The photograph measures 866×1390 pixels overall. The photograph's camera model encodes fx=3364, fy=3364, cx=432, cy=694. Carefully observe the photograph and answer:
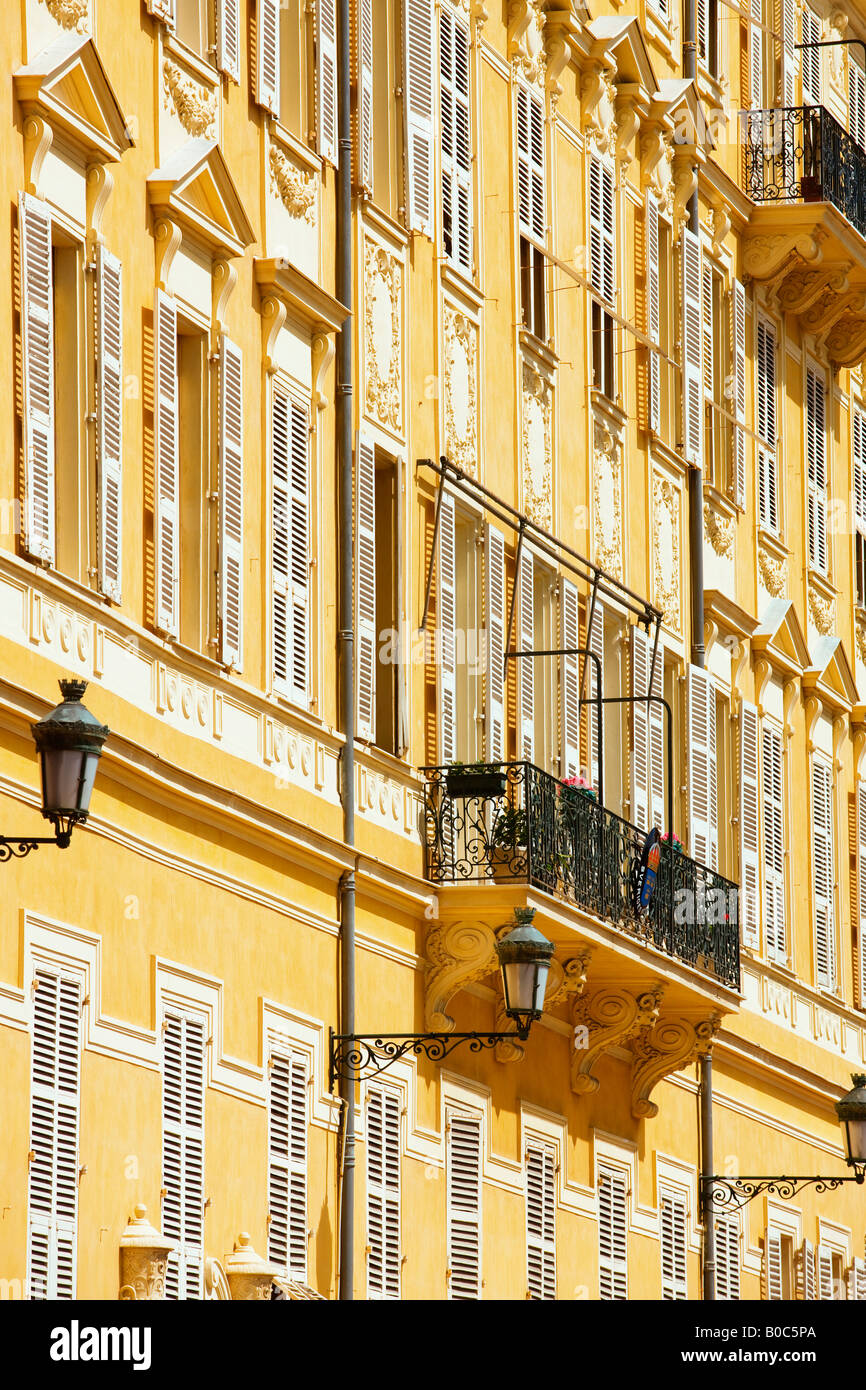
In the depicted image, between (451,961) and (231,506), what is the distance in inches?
163

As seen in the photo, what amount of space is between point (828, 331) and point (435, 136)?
1181 cm

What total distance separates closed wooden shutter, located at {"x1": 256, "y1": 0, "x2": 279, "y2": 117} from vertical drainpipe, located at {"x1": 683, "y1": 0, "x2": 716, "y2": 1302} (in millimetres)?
9559

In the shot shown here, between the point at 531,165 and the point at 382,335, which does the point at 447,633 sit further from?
the point at 531,165

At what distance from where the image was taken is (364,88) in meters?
22.8

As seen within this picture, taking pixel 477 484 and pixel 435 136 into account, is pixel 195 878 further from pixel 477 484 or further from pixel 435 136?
pixel 435 136

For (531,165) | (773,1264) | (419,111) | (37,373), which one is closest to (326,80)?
(419,111)

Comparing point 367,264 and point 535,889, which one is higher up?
point 367,264

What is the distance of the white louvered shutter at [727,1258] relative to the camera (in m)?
29.1

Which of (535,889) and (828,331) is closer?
(535,889)

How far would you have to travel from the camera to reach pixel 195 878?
1908 cm

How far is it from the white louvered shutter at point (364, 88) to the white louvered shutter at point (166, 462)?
11.7 ft

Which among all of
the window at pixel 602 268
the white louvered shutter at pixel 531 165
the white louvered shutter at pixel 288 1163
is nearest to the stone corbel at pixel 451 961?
the white louvered shutter at pixel 288 1163

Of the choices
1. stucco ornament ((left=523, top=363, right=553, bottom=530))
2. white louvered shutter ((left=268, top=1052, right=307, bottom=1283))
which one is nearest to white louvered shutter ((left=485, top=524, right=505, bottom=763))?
stucco ornament ((left=523, top=363, right=553, bottom=530))
